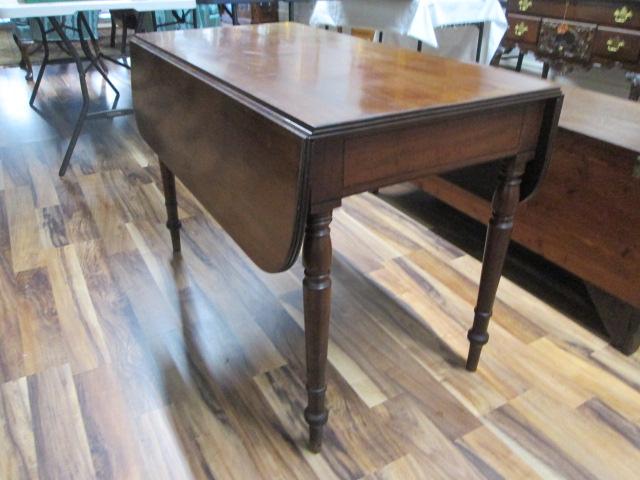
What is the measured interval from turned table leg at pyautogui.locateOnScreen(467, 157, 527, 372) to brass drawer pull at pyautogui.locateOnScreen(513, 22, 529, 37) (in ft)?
6.39

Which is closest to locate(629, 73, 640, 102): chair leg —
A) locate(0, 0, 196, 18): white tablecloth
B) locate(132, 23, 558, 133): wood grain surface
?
locate(132, 23, 558, 133): wood grain surface

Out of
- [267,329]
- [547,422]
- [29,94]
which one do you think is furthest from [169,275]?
[29,94]

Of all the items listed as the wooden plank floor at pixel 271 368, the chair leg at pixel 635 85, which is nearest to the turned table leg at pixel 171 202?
the wooden plank floor at pixel 271 368

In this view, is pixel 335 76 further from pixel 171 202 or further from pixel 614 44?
pixel 614 44

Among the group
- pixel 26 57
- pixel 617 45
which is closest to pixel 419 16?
pixel 617 45

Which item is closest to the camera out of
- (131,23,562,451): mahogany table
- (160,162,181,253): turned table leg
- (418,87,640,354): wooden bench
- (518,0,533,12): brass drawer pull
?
(131,23,562,451): mahogany table

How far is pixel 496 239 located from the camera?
114 centimetres

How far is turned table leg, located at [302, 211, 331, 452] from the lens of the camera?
859mm

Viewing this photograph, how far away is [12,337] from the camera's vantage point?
4.69ft

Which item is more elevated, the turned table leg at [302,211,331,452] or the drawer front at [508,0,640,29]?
the drawer front at [508,0,640,29]

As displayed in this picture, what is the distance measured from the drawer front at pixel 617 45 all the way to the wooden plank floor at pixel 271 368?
1.23 metres

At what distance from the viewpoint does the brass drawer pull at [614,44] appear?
226 centimetres

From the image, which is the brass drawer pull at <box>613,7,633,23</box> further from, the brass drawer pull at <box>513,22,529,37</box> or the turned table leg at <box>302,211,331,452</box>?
the turned table leg at <box>302,211,331,452</box>

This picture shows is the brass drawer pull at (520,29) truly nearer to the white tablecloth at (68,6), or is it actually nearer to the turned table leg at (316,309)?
the white tablecloth at (68,6)
